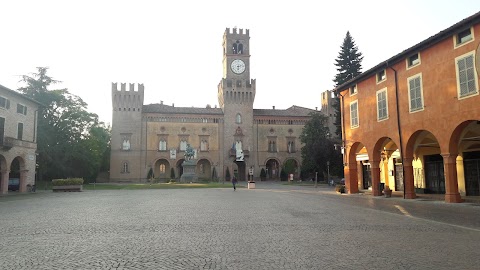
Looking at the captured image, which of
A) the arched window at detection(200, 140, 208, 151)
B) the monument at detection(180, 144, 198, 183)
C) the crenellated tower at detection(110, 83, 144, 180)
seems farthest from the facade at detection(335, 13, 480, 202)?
the crenellated tower at detection(110, 83, 144, 180)

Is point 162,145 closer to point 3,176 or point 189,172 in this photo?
point 189,172

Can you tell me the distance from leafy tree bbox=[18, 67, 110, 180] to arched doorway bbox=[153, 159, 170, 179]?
10.5 m

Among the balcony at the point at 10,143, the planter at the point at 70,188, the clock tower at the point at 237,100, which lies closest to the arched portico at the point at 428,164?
the planter at the point at 70,188

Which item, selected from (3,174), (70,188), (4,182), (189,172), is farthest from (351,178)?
(4,182)

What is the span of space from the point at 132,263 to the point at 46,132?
48.3 metres

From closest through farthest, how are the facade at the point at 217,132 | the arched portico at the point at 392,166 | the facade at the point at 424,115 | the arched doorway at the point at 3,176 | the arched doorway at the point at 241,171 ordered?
the facade at the point at 424,115 → the arched portico at the point at 392,166 → the arched doorway at the point at 3,176 → the facade at the point at 217,132 → the arched doorway at the point at 241,171

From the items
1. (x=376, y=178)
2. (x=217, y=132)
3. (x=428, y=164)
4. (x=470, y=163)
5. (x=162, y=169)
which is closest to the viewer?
(x=470, y=163)

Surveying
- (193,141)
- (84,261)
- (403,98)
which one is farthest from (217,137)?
(84,261)

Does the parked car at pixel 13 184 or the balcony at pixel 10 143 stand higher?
the balcony at pixel 10 143

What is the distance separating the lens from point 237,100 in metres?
68.2

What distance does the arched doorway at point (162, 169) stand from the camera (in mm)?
64312

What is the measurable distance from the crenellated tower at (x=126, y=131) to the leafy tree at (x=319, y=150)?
28286 mm

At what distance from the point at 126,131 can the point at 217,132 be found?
1565 cm

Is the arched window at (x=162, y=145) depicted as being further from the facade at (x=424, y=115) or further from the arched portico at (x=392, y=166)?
the arched portico at (x=392, y=166)
